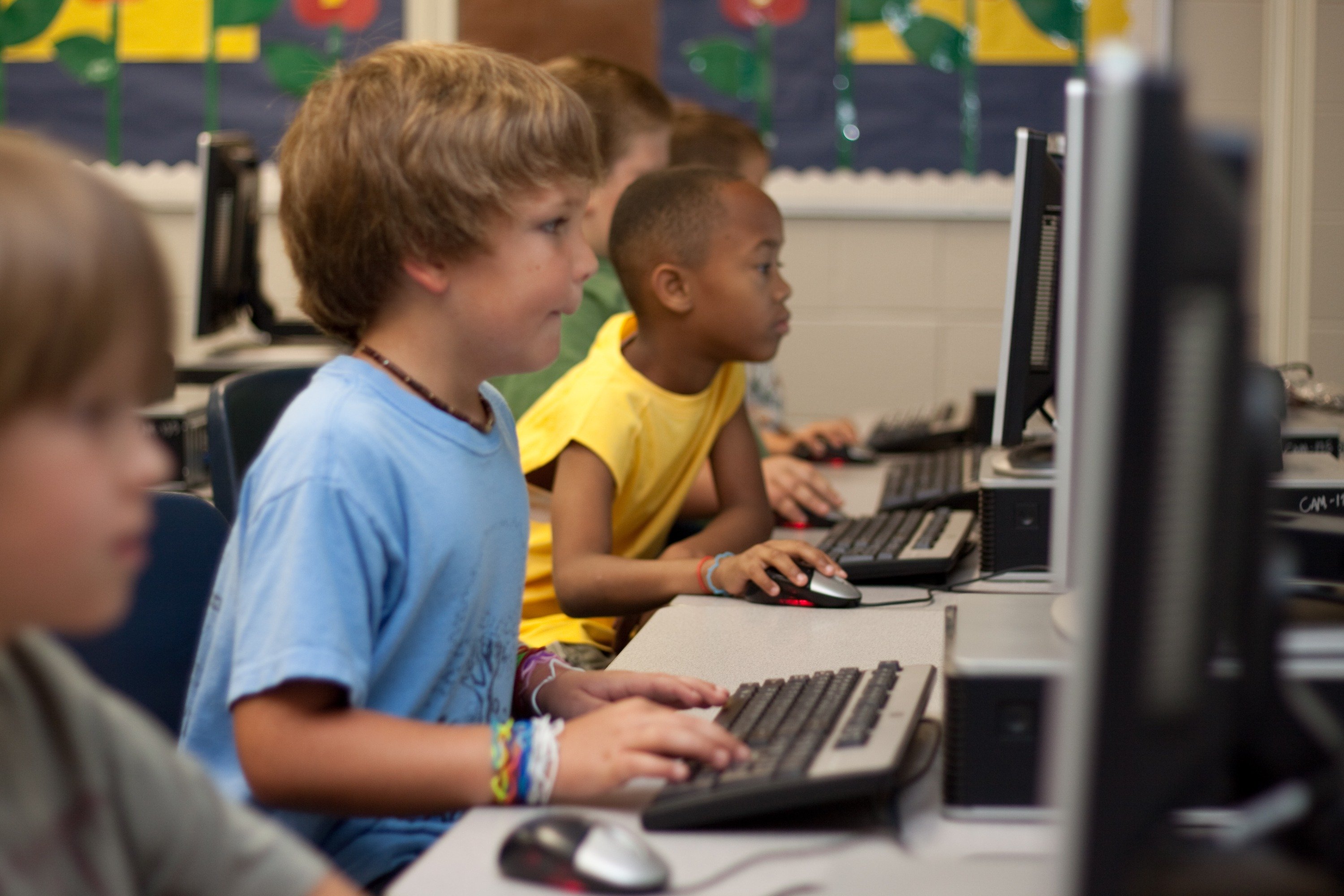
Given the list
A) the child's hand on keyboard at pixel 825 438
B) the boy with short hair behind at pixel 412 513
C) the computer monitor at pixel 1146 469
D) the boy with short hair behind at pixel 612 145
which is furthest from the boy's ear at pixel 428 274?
the child's hand on keyboard at pixel 825 438

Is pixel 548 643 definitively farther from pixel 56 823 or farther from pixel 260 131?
pixel 260 131

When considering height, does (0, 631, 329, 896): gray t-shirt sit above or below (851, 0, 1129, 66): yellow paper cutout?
below

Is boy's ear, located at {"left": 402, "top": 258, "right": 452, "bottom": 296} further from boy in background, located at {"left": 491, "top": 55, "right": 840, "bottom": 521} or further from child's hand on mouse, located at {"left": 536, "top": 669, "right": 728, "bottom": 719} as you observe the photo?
boy in background, located at {"left": 491, "top": 55, "right": 840, "bottom": 521}

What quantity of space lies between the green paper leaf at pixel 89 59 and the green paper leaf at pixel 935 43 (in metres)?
2.15

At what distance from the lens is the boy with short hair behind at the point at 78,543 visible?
56cm

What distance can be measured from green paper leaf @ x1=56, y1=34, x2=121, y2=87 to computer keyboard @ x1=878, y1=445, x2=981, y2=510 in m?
2.59

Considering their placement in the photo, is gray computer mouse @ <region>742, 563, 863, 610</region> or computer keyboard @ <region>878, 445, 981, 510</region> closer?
gray computer mouse @ <region>742, 563, 863, 610</region>

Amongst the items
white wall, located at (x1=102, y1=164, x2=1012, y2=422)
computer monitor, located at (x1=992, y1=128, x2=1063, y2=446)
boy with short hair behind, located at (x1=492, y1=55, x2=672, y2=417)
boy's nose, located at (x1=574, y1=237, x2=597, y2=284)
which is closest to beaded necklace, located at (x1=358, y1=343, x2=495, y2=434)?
boy's nose, located at (x1=574, y1=237, x2=597, y2=284)

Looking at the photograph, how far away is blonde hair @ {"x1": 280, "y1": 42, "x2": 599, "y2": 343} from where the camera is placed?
1.05 meters

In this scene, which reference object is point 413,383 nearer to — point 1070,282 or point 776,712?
point 776,712

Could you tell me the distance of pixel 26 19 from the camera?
3746 mm

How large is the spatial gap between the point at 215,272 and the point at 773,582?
6.56ft

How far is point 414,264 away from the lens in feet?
3.51

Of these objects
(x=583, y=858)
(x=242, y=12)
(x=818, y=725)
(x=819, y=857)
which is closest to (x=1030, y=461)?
(x=818, y=725)
